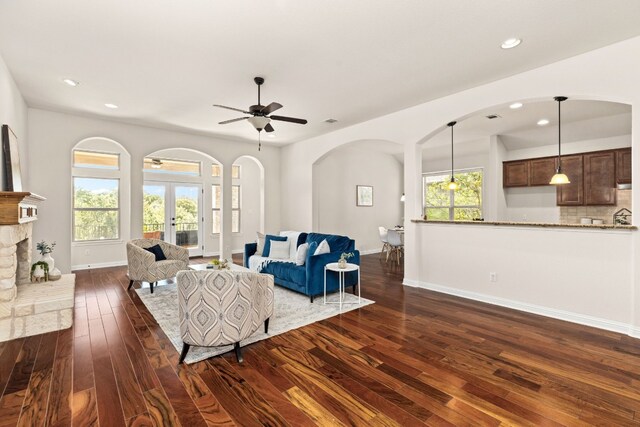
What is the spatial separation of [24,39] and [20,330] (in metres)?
2.98

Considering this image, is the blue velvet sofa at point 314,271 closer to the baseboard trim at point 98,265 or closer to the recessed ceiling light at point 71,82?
the recessed ceiling light at point 71,82

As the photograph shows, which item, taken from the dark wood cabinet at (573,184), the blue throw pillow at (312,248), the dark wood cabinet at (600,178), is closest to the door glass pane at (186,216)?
the blue throw pillow at (312,248)

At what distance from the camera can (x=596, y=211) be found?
241 inches

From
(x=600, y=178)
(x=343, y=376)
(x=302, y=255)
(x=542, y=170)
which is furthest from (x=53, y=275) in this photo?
(x=600, y=178)

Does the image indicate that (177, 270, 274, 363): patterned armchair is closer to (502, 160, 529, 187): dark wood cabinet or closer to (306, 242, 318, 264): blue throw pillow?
(306, 242, 318, 264): blue throw pillow

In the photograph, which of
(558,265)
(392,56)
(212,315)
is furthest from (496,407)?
(392,56)

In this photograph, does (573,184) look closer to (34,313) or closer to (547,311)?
(547,311)

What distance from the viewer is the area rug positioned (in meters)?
2.95

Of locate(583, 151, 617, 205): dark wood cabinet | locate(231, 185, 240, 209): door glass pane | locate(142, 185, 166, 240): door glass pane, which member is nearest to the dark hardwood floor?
locate(583, 151, 617, 205): dark wood cabinet

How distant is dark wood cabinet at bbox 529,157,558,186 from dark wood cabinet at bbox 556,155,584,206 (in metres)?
0.21

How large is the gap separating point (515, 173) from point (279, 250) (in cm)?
566

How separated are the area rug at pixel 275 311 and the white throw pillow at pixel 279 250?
53 cm

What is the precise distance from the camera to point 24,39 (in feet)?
10.1

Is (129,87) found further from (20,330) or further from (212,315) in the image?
(212,315)
